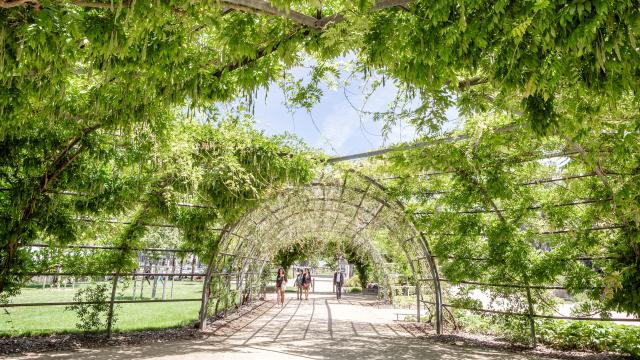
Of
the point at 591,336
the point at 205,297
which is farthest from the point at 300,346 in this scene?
the point at 591,336

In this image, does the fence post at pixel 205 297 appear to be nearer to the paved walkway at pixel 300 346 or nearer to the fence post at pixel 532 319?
the paved walkway at pixel 300 346

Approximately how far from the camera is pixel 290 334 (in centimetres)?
930

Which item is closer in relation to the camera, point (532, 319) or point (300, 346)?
point (300, 346)

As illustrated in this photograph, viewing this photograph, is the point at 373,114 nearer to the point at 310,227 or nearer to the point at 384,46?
the point at 384,46

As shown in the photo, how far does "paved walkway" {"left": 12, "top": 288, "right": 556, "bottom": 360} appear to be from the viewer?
22.2 feet

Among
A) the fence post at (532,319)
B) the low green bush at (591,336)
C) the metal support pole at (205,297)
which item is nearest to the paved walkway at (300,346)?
the metal support pole at (205,297)

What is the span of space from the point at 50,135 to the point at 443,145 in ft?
17.8

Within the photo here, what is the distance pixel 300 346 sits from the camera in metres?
7.87

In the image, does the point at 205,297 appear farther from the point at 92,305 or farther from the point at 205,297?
the point at 92,305

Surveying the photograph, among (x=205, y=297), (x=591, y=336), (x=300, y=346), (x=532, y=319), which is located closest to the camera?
(x=591, y=336)

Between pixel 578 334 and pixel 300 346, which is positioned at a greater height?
pixel 578 334

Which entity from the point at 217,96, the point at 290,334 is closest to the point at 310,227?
the point at 290,334

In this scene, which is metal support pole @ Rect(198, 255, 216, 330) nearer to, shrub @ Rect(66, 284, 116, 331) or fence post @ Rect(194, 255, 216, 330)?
fence post @ Rect(194, 255, 216, 330)

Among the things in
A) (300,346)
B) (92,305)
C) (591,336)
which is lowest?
(300,346)
